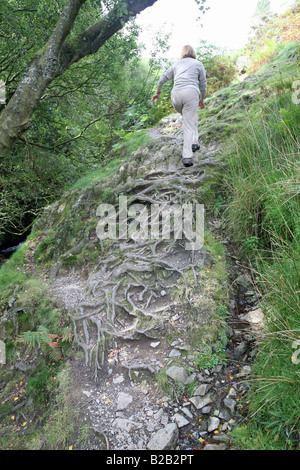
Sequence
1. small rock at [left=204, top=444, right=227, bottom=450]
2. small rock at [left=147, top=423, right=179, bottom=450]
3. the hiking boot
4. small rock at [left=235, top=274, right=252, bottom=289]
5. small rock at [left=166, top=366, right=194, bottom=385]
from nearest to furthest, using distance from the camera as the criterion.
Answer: small rock at [left=204, top=444, right=227, bottom=450], small rock at [left=147, top=423, right=179, bottom=450], small rock at [left=166, top=366, right=194, bottom=385], small rock at [left=235, top=274, right=252, bottom=289], the hiking boot

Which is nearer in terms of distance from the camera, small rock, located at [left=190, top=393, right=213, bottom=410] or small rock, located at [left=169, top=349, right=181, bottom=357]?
small rock, located at [left=190, top=393, right=213, bottom=410]

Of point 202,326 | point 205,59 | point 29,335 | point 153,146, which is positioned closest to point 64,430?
point 29,335

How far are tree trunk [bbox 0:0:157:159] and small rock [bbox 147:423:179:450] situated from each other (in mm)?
4200

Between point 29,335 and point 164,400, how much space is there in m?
1.95

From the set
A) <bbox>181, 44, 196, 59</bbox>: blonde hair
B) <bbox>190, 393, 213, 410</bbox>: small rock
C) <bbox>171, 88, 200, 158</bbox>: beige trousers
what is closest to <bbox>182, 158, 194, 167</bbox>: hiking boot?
<bbox>171, 88, 200, 158</bbox>: beige trousers

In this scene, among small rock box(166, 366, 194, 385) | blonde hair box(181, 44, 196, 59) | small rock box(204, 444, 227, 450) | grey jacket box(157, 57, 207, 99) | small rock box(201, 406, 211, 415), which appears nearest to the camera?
small rock box(204, 444, 227, 450)

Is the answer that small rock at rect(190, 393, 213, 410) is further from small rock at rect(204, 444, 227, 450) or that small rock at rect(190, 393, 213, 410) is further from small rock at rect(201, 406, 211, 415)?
small rock at rect(204, 444, 227, 450)

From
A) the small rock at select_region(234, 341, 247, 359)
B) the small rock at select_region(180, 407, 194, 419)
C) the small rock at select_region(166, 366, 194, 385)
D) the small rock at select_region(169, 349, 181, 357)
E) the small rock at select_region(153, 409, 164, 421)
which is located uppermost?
the small rock at select_region(234, 341, 247, 359)

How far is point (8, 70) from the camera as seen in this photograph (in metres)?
6.49

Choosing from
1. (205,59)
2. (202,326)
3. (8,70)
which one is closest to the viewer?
(202,326)

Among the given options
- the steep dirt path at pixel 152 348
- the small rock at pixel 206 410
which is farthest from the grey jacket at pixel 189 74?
the small rock at pixel 206 410

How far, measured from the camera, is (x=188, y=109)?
500 centimetres

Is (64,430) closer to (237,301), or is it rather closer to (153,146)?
(237,301)

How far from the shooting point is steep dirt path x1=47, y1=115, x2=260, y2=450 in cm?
238
